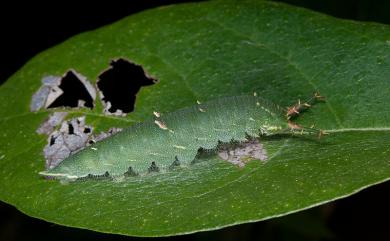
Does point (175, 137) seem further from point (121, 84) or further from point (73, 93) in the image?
point (73, 93)

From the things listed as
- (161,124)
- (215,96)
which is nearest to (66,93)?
(161,124)

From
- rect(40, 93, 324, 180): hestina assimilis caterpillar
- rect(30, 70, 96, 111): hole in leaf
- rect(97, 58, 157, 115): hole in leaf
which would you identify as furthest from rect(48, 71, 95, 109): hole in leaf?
rect(40, 93, 324, 180): hestina assimilis caterpillar

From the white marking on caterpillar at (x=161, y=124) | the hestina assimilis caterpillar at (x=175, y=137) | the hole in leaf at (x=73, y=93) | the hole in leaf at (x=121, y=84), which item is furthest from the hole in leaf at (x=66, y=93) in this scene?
the white marking on caterpillar at (x=161, y=124)

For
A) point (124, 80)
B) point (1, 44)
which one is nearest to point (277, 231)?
point (124, 80)

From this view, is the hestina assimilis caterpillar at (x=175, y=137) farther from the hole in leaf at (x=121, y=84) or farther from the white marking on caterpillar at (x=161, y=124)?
the hole in leaf at (x=121, y=84)

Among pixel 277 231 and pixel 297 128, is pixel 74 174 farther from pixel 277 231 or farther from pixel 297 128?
pixel 277 231

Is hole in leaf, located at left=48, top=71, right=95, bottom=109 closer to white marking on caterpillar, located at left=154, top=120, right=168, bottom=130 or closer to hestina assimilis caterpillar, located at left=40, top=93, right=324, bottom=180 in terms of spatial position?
hestina assimilis caterpillar, located at left=40, top=93, right=324, bottom=180

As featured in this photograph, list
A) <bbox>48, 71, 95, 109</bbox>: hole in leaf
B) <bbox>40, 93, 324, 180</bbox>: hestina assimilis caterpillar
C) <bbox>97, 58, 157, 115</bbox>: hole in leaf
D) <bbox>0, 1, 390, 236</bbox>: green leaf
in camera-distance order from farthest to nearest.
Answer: <bbox>48, 71, 95, 109</bbox>: hole in leaf, <bbox>97, 58, 157, 115</bbox>: hole in leaf, <bbox>40, 93, 324, 180</bbox>: hestina assimilis caterpillar, <bbox>0, 1, 390, 236</bbox>: green leaf
